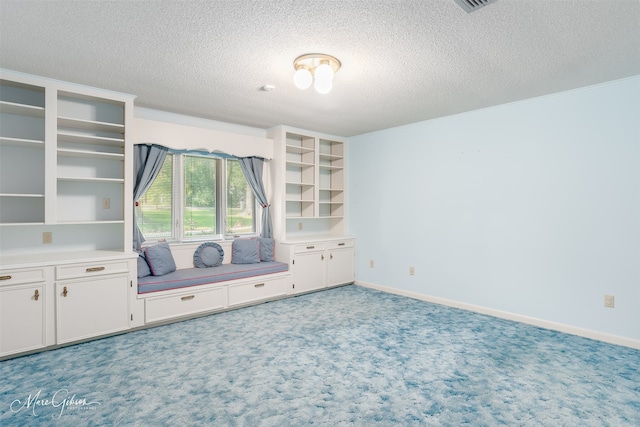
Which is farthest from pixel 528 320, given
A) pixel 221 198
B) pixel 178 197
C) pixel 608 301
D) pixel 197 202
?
pixel 178 197

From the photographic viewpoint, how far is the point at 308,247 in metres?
5.04

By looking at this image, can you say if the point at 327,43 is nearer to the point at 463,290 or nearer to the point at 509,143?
the point at 509,143

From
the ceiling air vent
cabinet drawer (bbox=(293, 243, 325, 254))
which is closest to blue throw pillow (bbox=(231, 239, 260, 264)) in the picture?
cabinet drawer (bbox=(293, 243, 325, 254))

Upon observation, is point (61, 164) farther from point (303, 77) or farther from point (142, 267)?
point (303, 77)

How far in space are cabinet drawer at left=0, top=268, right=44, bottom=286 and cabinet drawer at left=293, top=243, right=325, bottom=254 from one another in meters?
2.81

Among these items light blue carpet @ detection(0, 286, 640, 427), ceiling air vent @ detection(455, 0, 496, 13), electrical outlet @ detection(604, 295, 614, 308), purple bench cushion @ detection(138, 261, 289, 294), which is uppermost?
ceiling air vent @ detection(455, 0, 496, 13)

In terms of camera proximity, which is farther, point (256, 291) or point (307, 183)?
point (307, 183)

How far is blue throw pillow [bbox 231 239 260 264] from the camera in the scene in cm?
467

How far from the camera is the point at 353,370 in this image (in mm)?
2678

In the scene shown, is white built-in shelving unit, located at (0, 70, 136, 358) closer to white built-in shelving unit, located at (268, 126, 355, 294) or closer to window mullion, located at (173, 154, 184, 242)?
window mullion, located at (173, 154, 184, 242)

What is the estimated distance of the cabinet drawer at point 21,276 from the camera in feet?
9.13

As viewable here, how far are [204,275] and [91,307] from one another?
1.12 meters

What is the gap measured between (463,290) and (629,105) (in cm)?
252

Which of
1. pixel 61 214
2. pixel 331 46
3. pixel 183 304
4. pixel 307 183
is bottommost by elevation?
pixel 183 304
